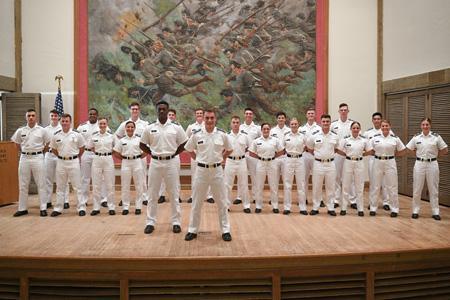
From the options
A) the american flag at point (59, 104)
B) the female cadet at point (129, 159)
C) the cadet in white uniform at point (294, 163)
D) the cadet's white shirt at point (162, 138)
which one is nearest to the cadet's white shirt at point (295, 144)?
the cadet in white uniform at point (294, 163)

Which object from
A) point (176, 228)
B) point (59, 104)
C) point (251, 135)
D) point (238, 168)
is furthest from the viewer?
point (59, 104)

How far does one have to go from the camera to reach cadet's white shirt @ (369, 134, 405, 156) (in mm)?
7371

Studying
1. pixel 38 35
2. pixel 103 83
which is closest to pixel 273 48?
pixel 103 83

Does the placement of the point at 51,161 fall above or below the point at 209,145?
below

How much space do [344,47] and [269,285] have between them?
7.77 meters

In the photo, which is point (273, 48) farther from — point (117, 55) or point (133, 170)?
point (133, 170)

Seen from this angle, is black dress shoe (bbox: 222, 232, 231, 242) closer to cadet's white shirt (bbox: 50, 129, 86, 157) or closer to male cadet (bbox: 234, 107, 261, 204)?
male cadet (bbox: 234, 107, 261, 204)

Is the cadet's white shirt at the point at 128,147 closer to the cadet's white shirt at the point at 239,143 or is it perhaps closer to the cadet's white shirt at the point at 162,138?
the cadet's white shirt at the point at 162,138

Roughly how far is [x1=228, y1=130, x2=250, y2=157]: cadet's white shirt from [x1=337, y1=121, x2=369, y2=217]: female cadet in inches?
66.9

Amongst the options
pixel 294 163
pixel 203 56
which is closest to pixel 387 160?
pixel 294 163

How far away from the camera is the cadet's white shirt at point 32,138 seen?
291 inches

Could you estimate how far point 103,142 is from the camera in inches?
297

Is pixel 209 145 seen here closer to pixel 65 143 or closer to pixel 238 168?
pixel 238 168

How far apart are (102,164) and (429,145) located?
5.63m
